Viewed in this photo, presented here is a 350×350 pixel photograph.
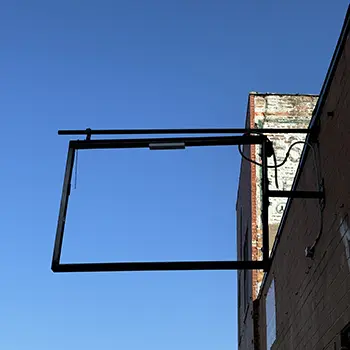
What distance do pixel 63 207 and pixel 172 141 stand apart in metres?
1.47

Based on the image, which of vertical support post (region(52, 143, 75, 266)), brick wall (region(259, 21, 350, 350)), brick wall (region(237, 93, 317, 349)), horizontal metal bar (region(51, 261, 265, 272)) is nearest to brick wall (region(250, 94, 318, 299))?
brick wall (region(237, 93, 317, 349))

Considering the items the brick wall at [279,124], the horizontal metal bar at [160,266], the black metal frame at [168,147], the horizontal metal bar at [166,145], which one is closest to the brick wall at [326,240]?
the black metal frame at [168,147]

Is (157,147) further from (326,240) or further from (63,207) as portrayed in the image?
(326,240)

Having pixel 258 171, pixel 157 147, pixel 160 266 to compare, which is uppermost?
pixel 258 171

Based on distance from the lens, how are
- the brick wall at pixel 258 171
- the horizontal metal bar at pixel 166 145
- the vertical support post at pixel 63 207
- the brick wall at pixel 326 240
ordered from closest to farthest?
the brick wall at pixel 326 240
the vertical support post at pixel 63 207
the horizontal metal bar at pixel 166 145
the brick wall at pixel 258 171

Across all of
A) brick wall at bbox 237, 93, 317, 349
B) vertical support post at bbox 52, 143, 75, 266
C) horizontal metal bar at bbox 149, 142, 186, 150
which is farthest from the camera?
brick wall at bbox 237, 93, 317, 349

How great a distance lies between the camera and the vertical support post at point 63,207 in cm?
694

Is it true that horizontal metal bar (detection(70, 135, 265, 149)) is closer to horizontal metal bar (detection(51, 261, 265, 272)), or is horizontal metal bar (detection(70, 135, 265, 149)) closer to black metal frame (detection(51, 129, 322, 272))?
black metal frame (detection(51, 129, 322, 272))

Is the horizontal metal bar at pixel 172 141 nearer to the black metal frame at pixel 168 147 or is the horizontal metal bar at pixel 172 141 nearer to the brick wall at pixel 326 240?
the black metal frame at pixel 168 147

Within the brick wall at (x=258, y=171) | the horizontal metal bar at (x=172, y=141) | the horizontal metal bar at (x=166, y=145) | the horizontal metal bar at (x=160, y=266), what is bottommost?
the horizontal metal bar at (x=160, y=266)

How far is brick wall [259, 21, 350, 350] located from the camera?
5.61 metres

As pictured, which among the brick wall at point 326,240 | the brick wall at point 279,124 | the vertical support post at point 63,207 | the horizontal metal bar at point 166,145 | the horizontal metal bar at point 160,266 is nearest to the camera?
the brick wall at point 326,240

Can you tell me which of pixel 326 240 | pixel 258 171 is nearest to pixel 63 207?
pixel 326 240

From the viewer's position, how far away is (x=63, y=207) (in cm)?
725
